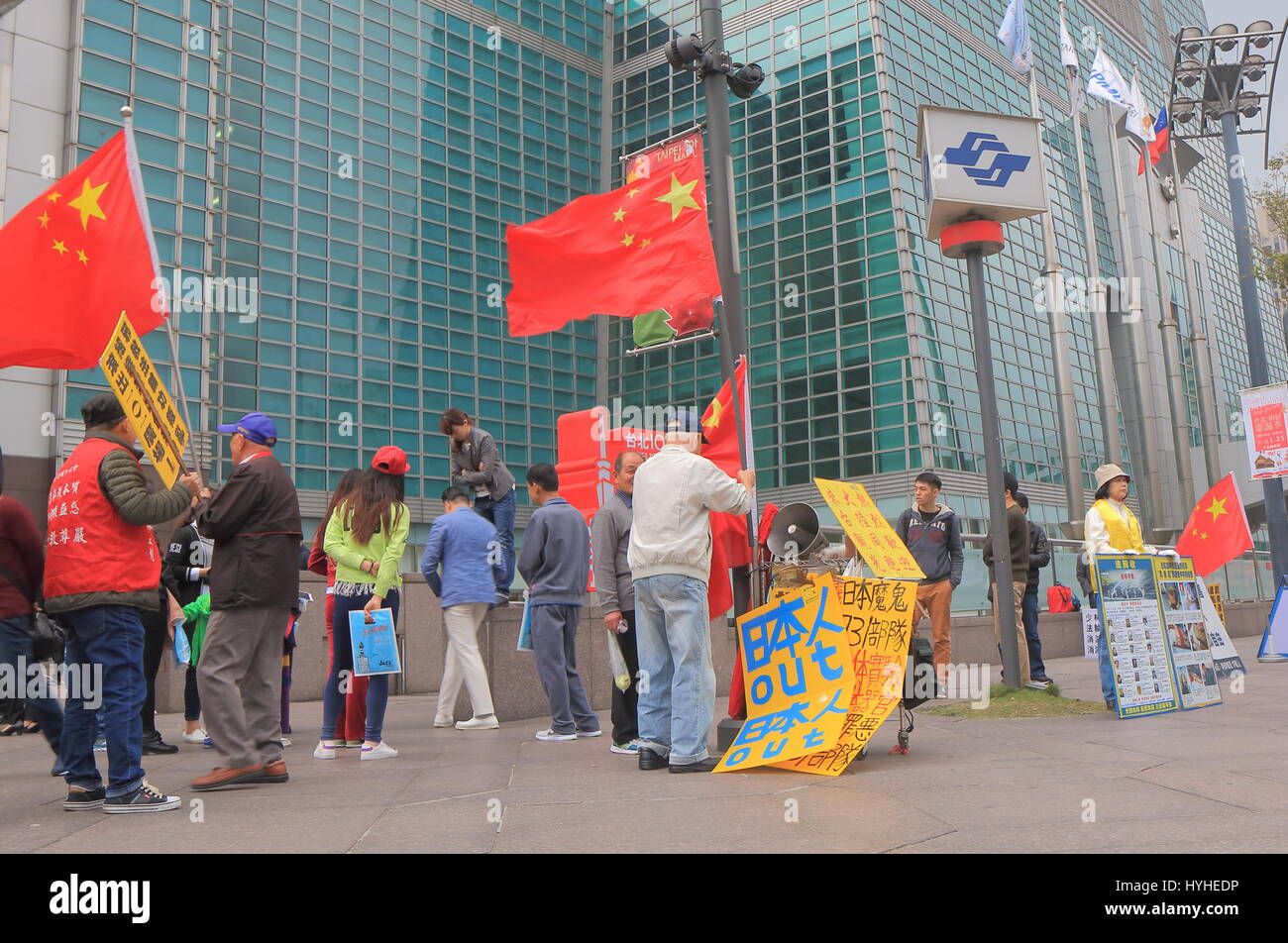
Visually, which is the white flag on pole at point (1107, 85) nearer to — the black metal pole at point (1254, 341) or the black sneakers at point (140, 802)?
the black metal pole at point (1254, 341)

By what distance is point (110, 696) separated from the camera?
16.6 ft

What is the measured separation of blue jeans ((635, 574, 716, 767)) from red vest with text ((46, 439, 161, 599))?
2.57 meters

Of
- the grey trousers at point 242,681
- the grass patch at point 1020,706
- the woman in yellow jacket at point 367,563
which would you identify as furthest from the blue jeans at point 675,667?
the grass patch at point 1020,706

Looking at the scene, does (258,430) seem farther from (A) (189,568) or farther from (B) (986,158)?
(B) (986,158)

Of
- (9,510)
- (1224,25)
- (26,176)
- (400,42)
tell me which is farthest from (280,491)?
(400,42)

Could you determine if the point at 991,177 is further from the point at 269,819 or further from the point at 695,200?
the point at 269,819

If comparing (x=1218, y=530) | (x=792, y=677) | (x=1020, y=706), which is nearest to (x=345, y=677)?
(x=792, y=677)

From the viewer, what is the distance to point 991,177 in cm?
859

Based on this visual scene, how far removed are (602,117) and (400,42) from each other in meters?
9.99

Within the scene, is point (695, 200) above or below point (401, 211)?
below

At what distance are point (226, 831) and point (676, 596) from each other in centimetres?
254

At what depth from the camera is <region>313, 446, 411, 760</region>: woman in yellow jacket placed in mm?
7035

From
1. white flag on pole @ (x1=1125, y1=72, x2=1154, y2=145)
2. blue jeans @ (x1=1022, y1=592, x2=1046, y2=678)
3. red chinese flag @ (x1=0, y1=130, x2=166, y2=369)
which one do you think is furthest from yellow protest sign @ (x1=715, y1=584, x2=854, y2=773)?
white flag on pole @ (x1=1125, y1=72, x2=1154, y2=145)

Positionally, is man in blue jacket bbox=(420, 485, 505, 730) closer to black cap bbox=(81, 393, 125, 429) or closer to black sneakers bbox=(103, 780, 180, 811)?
black cap bbox=(81, 393, 125, 429)
